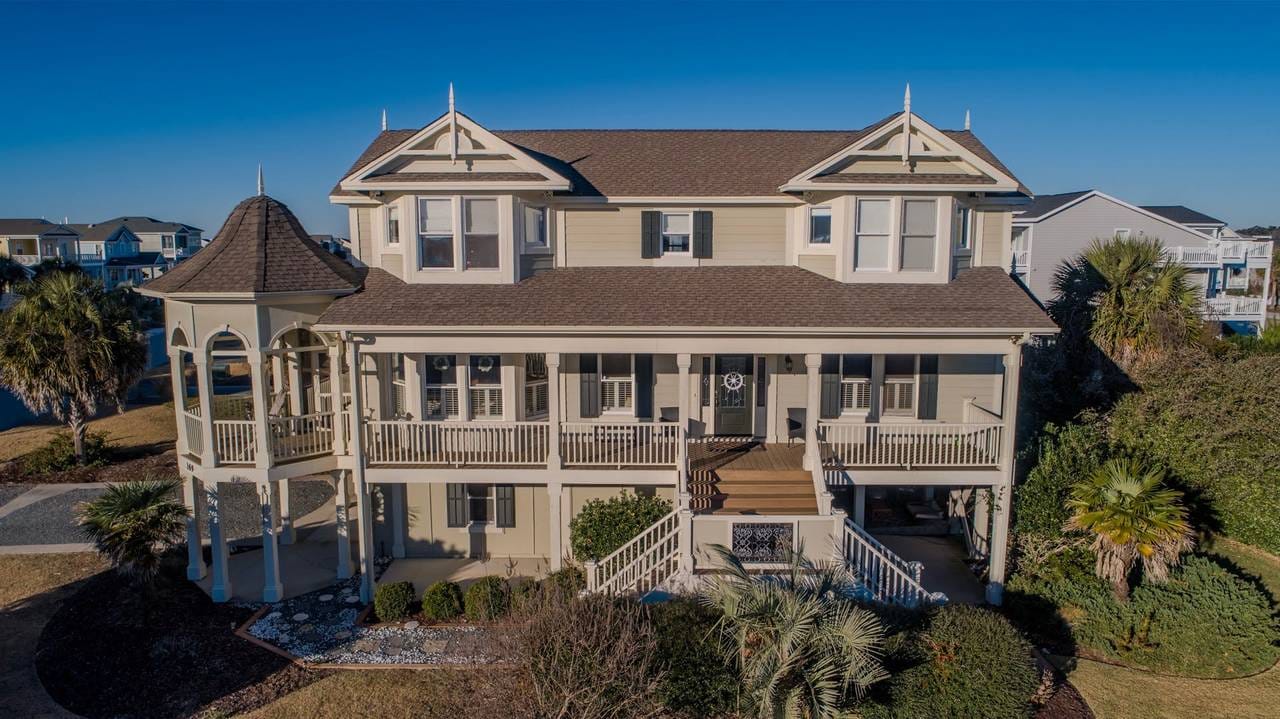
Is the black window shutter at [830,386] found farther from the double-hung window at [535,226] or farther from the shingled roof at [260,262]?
the shingled roof at [260,262]

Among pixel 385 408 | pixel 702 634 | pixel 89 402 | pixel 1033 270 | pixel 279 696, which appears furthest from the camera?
pixel 1033 270

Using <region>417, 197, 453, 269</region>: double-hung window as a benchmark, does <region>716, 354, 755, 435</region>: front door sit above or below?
below

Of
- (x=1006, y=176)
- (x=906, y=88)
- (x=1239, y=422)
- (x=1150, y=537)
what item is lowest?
(x=1150, y=537)

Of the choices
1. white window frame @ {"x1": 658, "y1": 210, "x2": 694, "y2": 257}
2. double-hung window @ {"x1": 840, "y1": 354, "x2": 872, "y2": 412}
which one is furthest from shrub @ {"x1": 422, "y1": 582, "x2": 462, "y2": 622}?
double-hung window @ {"x1": 840, "y1": 354, "x2": 872, "y2": 412}

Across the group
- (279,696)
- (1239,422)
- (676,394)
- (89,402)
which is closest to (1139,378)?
(1239,422)

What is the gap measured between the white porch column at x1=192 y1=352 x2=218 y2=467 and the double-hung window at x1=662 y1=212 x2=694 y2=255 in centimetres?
1017

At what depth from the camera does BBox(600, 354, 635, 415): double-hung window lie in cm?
1770

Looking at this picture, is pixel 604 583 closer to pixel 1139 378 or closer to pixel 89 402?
pixel 1139 378

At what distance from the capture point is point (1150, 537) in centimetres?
1345

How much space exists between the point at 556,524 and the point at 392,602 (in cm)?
353

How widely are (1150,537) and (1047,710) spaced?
3.90m

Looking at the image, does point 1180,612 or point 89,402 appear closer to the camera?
point 1180,612

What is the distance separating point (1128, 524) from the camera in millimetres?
13586

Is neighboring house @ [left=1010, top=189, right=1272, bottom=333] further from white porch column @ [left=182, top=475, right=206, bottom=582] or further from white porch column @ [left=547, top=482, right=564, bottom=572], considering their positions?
white porch column @ [left=182, top=475, right=206, bottom=582]
